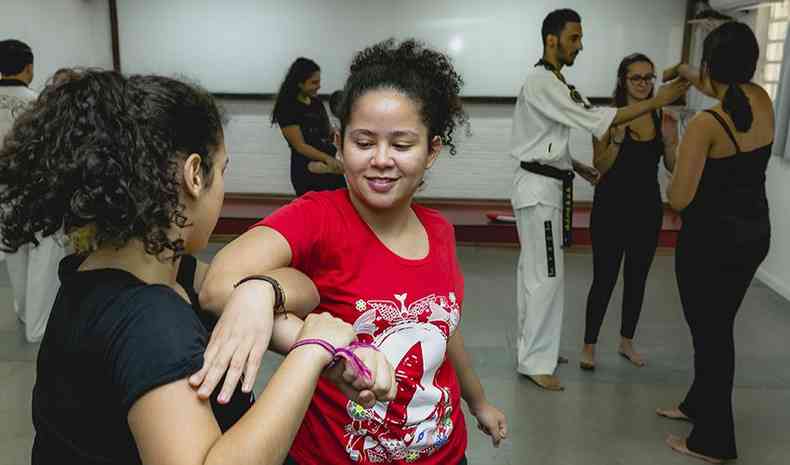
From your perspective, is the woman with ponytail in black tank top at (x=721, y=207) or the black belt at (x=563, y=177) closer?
the woman with ponytail in black tank top at (x=721, y=207)

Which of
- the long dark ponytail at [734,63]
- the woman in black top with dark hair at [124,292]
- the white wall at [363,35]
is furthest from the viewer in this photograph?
→ the white wall at [363,35]

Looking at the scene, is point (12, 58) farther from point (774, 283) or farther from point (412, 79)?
point (774, 283)

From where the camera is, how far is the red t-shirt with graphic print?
125 centimetres

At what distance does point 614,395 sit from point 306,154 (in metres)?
2.47

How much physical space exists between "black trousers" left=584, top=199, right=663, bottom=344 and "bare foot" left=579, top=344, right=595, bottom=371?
3 cm

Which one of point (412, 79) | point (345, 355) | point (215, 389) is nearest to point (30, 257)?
point (412, 79)

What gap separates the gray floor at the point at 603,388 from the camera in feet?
9.48

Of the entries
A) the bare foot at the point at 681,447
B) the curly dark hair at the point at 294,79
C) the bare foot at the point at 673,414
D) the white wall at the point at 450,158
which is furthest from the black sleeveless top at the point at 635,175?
the white wall at the point at 450,158

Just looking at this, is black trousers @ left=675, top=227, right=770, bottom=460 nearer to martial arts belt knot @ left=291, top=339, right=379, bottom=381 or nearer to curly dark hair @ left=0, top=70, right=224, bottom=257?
martial arts belt knot @ left=291, top=339, right=379, bottom=381

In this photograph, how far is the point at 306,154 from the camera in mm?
4676

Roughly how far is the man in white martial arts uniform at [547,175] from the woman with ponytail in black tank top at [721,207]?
1.72 feet

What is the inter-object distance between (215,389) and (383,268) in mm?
436

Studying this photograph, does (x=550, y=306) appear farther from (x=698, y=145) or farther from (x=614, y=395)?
(x=698, y=145)

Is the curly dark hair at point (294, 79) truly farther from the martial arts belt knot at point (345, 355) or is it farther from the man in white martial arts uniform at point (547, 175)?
the martial arts belt knot at point (345, 355)
